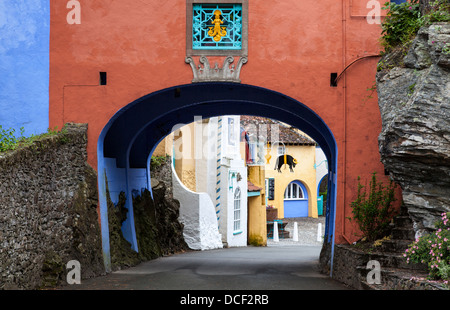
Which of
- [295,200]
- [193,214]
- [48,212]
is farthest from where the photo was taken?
[295,200]

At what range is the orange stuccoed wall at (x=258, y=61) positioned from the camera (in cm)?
1055

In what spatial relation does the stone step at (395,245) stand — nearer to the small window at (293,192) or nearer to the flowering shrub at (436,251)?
the flowering shrub at (436,251)

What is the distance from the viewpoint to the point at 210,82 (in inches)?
420

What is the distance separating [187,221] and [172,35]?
9912 millimetres

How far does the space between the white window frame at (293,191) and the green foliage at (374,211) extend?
2872cm

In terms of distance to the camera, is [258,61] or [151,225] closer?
[258,61]

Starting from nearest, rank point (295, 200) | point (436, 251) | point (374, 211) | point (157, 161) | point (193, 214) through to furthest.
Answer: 1. point (436, 251)
2. point (374, 211)
3. point (157, 161)
4. point (193, 214)
5. point (295, 200)

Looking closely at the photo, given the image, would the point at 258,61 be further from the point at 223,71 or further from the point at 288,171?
the point at 288,171

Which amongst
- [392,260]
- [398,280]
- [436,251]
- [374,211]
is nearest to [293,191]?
[374,211]

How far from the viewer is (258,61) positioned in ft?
35.0

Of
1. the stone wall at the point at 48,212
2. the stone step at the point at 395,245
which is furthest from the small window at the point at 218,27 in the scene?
the stone step at the point at 395,245

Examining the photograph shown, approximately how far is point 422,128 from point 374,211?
2556 mm

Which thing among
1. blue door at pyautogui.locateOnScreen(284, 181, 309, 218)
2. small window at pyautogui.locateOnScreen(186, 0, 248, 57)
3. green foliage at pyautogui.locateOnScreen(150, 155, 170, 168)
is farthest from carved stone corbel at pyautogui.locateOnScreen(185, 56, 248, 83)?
blue door at pyautogui.locateOnScreen(284, 181, 309, 218)

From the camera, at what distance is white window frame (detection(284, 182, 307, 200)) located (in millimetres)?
39031
